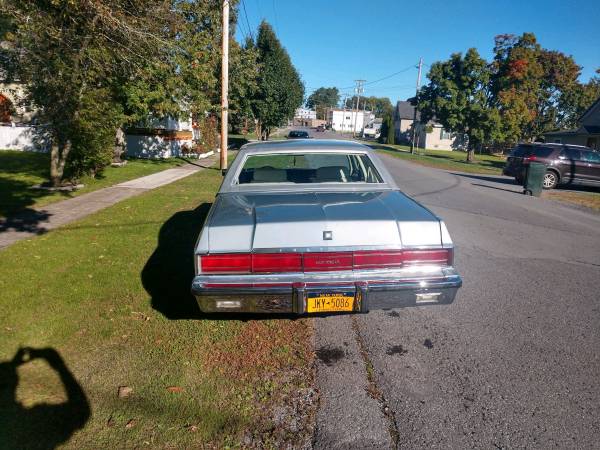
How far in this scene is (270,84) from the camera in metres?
30.5

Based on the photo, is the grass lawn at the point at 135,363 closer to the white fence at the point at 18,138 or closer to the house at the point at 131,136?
the house at the point at 131,136

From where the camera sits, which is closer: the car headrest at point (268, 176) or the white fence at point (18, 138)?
the car headrest at point (268, 176)

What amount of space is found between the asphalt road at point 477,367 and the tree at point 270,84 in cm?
2630

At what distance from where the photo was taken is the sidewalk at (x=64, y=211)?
6.91m

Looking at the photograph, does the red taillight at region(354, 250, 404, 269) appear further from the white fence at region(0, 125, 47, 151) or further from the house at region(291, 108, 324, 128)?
the house at region(291, 108, 324, 128)

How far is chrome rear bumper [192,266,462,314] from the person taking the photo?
3.26 m

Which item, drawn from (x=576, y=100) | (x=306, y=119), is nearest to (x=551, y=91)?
(x=576, y=100)

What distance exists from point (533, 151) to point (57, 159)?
1608 cm

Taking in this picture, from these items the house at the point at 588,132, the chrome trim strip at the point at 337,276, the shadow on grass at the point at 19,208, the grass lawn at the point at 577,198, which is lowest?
the shadow on grass at the point at 19,208

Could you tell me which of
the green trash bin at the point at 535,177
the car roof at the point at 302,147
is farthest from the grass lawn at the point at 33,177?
the green trash bin at the point at 535,177

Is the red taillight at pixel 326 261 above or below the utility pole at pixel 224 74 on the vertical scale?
below

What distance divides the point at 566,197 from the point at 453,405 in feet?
46.2

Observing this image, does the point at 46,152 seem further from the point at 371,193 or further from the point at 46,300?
the point at 371,193

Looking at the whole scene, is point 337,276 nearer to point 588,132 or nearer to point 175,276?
point 175,276
